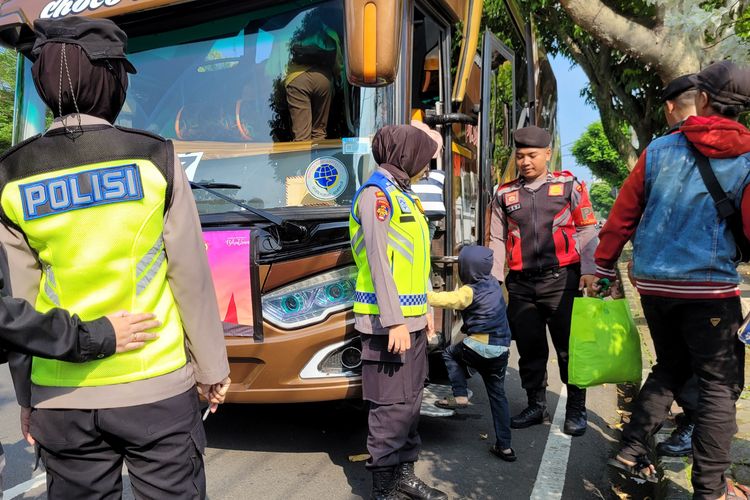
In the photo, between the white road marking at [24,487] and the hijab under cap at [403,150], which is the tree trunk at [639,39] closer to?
the hijab under cap at [403,150]

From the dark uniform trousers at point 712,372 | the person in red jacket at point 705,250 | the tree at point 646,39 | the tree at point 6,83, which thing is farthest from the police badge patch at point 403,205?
the tree at point 6,83

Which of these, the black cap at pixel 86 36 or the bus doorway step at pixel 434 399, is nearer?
the black cap at pixel 86 36

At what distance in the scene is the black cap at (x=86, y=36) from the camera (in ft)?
5.14

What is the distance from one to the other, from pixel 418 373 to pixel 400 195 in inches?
33.4

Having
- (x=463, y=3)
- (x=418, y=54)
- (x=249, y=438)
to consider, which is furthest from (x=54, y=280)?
(x=463, y=3)

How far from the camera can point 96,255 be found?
5.10 feet

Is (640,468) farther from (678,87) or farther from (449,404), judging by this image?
(678,87)

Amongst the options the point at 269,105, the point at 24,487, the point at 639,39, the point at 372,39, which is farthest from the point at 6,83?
the point at 372,39

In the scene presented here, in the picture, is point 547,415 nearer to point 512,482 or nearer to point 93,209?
point 512,482

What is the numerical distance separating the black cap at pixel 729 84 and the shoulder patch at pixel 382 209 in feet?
4.44

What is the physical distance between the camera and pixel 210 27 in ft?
10.9

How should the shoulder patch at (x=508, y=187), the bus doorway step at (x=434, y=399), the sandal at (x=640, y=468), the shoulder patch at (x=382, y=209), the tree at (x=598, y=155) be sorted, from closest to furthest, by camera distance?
the shoulder patch at (x=382, y=209), the sandal at (x=640, y=468), the bus doorway step at (x=434, y=399), the shoulder patch at (x=508, y=187), the tree at (x=598, y=155)

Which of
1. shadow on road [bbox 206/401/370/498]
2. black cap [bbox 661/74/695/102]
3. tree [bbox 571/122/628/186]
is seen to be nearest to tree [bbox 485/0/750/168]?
black cap [bbox 661/74/695/102]

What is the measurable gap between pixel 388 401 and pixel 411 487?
46 cm
